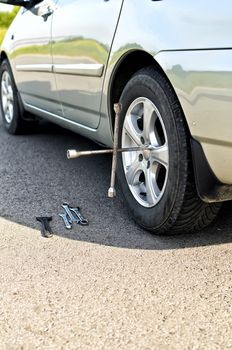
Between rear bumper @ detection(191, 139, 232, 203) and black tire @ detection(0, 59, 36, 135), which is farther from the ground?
rear bumper @ detection(191, 139, 232, 203)

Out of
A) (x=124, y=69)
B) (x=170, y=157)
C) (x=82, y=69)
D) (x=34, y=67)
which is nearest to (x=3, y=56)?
(x=34, y=67)

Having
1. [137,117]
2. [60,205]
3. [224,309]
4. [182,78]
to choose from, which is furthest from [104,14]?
[224,309]

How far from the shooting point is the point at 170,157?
8.80 ft

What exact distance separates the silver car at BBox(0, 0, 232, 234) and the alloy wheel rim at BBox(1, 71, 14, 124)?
1.22 m

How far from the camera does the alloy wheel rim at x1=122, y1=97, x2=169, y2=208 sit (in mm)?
2842

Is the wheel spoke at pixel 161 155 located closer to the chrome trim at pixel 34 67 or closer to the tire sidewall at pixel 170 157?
the tire sidewall at pixel 170 157

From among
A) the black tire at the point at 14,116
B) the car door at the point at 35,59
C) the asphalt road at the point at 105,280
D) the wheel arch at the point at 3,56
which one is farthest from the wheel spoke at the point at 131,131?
the wheel arch at the point at 3,56

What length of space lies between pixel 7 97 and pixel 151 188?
2913mm

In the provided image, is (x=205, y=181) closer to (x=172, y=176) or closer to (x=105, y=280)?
(x=172, y=176)

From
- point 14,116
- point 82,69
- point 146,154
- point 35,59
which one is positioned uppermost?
point 82,69

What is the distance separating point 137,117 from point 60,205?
0.78 metres

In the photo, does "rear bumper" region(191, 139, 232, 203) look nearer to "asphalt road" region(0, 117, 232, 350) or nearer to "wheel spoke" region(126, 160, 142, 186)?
"asphalt road" region(0, 117, 232, 350)

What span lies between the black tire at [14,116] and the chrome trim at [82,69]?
1.42m

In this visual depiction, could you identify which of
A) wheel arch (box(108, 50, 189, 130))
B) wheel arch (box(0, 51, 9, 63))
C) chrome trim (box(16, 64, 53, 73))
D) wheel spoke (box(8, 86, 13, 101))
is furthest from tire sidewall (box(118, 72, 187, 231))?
wheel arch (box(0, 51, 9, 63))
